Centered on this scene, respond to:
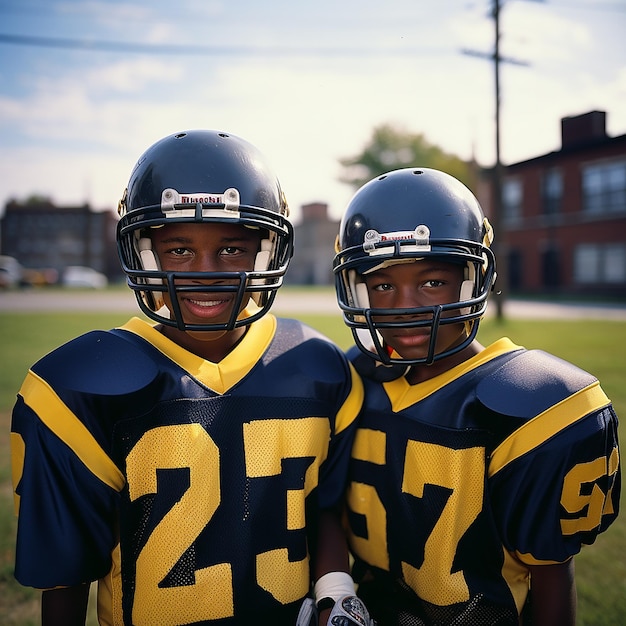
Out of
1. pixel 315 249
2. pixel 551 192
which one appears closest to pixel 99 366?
pixel 551 192

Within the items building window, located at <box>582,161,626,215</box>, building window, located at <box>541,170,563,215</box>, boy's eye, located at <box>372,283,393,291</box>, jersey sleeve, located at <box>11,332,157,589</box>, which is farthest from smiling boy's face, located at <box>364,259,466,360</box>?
building window, located at <box>541,170,563,215</box>

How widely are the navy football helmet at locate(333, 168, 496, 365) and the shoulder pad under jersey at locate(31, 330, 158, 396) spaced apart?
0.72 meters

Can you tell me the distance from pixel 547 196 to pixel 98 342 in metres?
27.2

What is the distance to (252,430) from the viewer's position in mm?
1682

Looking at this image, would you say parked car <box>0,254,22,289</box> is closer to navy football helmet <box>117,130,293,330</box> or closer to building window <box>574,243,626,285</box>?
building window <box>574,243,626,285</box>

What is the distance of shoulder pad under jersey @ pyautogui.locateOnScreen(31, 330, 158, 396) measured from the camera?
1541mm

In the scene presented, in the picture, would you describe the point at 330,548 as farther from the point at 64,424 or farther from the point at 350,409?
the point at 64,424

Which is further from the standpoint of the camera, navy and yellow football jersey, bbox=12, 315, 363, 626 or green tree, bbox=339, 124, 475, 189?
green tree, bbox=339, 124, 475, 189

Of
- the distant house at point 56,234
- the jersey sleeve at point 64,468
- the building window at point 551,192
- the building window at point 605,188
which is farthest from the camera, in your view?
the distant house at point 56,234

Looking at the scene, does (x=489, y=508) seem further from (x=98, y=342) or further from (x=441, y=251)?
(x=98, y=342)

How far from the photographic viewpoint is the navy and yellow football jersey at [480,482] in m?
1.56

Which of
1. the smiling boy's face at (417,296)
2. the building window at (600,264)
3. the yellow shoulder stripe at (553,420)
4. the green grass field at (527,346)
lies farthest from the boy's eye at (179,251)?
the building window at (600,264)

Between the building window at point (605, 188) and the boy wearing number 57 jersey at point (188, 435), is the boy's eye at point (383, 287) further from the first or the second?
the building window at point (605, 188)

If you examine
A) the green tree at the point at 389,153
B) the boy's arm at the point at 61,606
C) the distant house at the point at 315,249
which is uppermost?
the green tree at the point at 389,153
